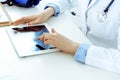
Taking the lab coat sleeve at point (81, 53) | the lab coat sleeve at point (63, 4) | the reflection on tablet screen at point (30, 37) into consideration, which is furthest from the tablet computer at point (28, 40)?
the lab coat sleeve at point (63, 4)

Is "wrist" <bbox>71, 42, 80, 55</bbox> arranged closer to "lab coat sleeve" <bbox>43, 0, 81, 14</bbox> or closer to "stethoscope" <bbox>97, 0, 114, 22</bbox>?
"stethoscope" <bbox>97, 0, 114, 22</bbox>

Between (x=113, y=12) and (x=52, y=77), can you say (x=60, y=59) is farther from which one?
(x=113, y=12)

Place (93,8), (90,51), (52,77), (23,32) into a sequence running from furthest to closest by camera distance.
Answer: (93,8) < (23,32) < (90,51) < (52,77)

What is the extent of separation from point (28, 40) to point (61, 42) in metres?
0.15

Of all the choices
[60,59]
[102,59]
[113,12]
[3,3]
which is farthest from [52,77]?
[3,3]

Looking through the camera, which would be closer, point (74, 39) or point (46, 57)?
point (46, 57)

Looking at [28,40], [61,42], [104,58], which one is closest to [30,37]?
[28,40]

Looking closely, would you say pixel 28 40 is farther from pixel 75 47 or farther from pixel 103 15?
pixel 103 15

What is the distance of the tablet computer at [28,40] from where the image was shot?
3.16 feet

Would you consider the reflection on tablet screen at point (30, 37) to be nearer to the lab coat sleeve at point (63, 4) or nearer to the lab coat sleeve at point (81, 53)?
the lab coat sleeve at point (81, 53)

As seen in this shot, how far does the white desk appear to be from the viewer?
857mm

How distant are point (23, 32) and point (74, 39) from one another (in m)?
0.24

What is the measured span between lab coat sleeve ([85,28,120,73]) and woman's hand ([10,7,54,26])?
0.33m

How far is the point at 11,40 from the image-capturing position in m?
A: 1.02
